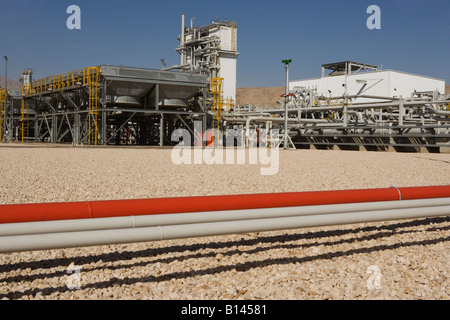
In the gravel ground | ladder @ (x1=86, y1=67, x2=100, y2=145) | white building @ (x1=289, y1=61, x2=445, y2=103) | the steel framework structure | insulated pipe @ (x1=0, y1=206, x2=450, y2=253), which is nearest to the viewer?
insulated pipe @ (x1=0, y1=206, x2=450, y2=253)

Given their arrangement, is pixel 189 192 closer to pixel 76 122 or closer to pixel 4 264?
pixel 4 264

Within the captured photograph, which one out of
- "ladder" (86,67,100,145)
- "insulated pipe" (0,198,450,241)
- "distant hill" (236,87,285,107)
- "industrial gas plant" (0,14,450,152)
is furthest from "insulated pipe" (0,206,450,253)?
"distant hill" (236,87,285,107)

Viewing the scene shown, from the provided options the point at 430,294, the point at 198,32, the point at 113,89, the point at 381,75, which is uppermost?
the point at 198,32

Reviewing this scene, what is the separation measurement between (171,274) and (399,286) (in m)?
1.69

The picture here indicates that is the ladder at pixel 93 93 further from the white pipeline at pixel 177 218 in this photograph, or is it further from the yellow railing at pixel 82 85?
the white pipeline at pixel 177 218

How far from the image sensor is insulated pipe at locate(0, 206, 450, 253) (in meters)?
2.50

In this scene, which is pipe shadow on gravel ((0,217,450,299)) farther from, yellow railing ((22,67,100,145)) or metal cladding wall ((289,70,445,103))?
metal cladding wall ((289,70,445,103))

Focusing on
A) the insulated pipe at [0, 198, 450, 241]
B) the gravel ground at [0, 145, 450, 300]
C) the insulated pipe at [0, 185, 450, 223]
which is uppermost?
the insulated pipe at [0, 185, 450, 223]

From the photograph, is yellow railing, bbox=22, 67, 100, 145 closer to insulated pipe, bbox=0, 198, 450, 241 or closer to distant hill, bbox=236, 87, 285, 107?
Result: insulated pipe, bbox=0, 198, 450, 241

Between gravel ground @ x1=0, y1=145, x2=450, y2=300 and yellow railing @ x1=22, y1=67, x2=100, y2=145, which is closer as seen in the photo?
gravel ground @ x1=0, y1=145, x2=450, y2=300

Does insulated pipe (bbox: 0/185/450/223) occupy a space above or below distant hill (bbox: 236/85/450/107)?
below

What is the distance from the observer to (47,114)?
32844mm

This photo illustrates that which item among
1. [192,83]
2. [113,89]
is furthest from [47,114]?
[192,83]

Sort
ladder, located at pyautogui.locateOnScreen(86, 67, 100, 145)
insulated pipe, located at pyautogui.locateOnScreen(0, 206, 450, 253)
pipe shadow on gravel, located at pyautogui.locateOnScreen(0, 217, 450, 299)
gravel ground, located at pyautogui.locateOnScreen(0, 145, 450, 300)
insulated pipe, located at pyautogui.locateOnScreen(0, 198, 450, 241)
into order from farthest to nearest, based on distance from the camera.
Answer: ladder, located at pyautogui.locateOnScreen(86, 67, 100, 145)
pipe shadow on gravel, located at pyautogui.locateOnScreen(0, 217, 450, 299)
gravel ground, located at pyautogui.locateOnScreen(0, 145, 450, 300)
insulated pipe, located at pyautogui.locateOnScreen(0, 198, 450, 241)
insulated pipe, located at pyautogui.locateOnScreen(0, 206, 450, 253)
